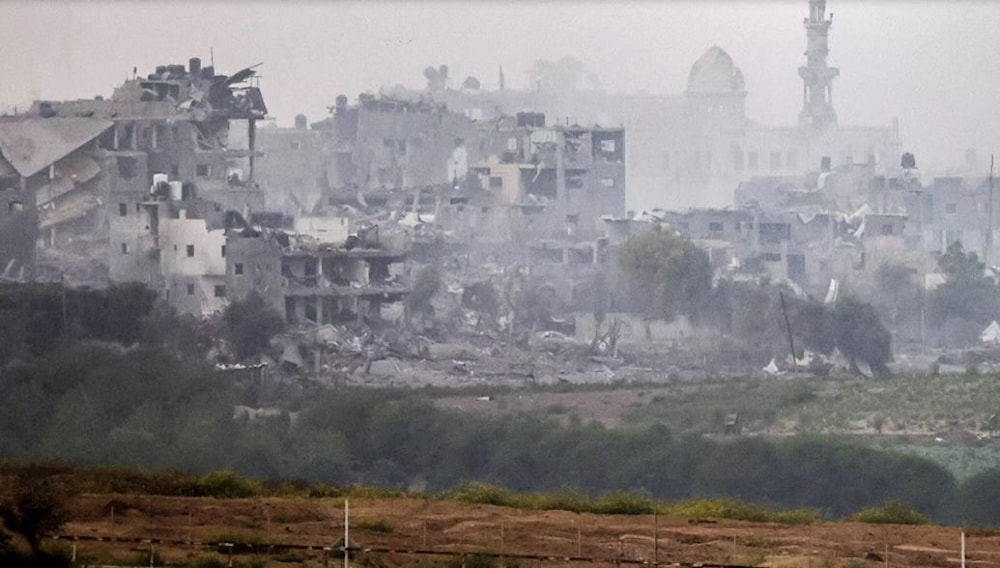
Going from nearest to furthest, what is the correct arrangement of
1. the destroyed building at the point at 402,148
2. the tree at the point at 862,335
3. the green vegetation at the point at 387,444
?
the green vegetation at the point at 387,444, the tree at the point at 862,335, the destroyed building at the point at 402,148

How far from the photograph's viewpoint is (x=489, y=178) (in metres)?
41.7

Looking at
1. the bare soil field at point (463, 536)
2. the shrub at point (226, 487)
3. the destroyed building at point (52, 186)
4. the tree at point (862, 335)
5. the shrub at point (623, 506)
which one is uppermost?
the destroyed building at point (52, 186)

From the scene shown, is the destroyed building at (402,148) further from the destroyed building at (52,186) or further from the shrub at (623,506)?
the shrub at (623,506)

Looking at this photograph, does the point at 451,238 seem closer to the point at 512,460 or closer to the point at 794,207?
the point at 794,207

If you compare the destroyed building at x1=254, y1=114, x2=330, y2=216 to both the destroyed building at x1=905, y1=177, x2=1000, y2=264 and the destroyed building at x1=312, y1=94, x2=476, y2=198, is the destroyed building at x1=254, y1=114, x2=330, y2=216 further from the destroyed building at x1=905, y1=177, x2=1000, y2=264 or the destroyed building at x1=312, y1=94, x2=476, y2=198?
the destroyed building at x1=905, y1=177, x2=1000, y2=264

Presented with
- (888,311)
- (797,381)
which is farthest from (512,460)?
(888,311)

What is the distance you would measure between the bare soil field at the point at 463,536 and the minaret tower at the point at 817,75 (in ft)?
84.2

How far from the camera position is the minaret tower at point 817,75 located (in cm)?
4159

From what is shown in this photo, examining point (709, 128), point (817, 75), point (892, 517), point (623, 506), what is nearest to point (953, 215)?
point (817, 75)

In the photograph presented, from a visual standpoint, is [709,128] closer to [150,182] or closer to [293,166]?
[293,166]

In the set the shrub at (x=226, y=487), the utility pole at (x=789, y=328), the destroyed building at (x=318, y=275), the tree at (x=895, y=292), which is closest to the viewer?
the shrub at (x=226, y=487)

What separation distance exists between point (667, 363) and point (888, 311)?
14.8 feet

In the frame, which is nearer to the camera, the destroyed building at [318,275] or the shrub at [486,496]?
the shrub at [486,496]

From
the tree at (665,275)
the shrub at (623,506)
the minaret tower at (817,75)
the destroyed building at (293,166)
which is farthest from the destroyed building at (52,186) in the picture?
the shrub at (623,506)
